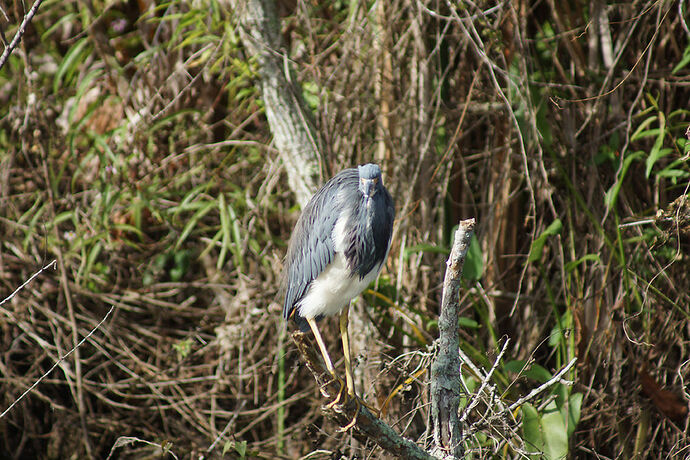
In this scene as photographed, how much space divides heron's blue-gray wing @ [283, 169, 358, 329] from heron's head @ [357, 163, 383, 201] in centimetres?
10

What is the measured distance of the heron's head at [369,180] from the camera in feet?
7.54

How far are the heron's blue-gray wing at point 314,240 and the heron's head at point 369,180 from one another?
97 mm

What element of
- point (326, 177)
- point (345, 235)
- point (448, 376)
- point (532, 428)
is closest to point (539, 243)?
point (532, 428)

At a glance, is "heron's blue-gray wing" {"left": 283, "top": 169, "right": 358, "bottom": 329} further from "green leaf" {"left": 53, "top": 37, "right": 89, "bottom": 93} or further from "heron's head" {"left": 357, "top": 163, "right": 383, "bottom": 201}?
"green leaf" {"left": 53, "top": 37, "right": 89, "bottom": 93}

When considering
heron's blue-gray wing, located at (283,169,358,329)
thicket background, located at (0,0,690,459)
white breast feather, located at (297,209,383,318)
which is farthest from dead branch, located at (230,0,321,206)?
white breast feather, located at (297,209,383,318)

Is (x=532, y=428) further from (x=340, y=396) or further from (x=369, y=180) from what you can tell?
(x=369, y=180)

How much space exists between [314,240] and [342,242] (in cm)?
15

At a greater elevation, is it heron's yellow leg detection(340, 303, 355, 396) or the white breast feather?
the white breast feather

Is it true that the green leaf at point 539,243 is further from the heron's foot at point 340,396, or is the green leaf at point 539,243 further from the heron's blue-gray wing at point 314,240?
the heron's foot at point 340,396

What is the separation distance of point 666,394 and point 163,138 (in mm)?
3115

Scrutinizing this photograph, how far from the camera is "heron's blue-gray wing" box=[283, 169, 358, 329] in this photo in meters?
2.44

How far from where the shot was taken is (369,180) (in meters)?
2.29

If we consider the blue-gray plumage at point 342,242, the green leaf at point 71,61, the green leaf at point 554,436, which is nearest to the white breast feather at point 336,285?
the blue-gray plumage at point 342,242

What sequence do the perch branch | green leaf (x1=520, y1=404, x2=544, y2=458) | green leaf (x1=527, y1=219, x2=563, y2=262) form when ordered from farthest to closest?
green leaf (x1=527, y1=219, x2=563, y2=262)
green leaf (x1=520, y1=404, x2=544, y2=458)
the perch branch
